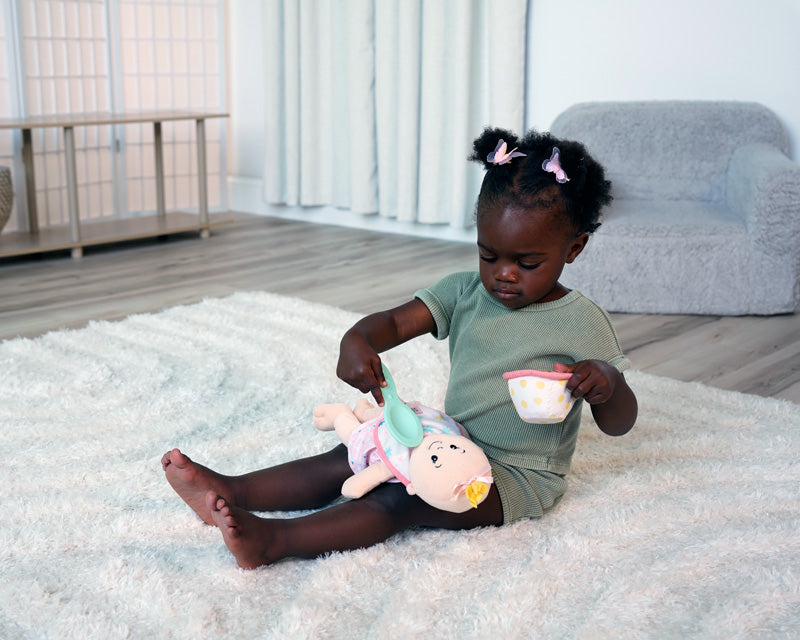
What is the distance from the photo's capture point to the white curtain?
137 inches

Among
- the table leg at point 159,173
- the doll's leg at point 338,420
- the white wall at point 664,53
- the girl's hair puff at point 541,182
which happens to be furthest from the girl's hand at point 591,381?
the table leg at point 159,173

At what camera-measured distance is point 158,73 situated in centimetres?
415

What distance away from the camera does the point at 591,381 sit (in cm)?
112

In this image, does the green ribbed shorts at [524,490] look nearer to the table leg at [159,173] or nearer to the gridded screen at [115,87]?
the table leg at [159,173]

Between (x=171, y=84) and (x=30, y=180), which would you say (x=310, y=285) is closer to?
(x=30, y=180)

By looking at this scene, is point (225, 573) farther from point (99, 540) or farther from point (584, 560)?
point (584, 560)

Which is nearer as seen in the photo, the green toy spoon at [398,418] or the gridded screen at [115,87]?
the green toy spoon at [398,418]

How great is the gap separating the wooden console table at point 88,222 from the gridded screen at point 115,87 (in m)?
0.19

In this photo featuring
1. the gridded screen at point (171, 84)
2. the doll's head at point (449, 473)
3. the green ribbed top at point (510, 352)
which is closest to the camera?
the doll's head at point (449, 473)

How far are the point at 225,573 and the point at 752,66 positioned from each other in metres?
2.66

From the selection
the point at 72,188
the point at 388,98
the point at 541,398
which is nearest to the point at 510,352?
the point at 541,398

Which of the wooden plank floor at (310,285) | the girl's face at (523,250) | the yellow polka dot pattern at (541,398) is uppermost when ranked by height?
the girl's face at (523,250)

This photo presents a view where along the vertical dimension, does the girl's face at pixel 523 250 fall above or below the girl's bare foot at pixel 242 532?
above

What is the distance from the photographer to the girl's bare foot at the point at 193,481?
48.3 inches
